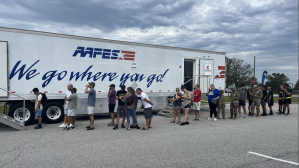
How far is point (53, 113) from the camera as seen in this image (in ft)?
29.8

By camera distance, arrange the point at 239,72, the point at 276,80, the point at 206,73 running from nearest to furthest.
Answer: the point at 206,73, the point at 239,72, the point at 276,80

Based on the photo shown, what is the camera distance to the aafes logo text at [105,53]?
9.66 m

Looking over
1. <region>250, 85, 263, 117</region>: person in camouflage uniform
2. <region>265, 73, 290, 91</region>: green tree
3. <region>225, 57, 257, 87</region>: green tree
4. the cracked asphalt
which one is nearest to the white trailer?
the cracked asphalt

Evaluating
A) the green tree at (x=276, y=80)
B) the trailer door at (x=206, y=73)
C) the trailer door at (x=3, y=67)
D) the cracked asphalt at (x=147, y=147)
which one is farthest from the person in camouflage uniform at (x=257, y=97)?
the green tree at (x=276, y=80)

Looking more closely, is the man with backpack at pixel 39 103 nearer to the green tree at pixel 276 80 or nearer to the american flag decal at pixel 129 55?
the american flag decal at pixel 129 55

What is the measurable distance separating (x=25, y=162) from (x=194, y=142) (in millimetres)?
4107

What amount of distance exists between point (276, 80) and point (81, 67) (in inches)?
2710

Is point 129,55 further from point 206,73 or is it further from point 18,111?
point 18,111

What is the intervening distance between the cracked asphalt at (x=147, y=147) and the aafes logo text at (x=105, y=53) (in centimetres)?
336

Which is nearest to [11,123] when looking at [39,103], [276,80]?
[39,103]

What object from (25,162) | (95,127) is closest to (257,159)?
(25,162)

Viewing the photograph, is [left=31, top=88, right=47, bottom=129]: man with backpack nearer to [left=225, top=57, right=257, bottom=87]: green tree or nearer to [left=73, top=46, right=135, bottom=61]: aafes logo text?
[left=73, top=46, right=135, bottom=61]: aafes logo text

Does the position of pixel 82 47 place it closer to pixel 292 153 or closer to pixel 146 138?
pixel 146 138

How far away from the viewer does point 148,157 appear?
191 inches
